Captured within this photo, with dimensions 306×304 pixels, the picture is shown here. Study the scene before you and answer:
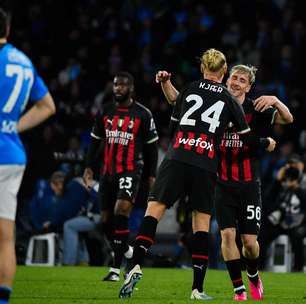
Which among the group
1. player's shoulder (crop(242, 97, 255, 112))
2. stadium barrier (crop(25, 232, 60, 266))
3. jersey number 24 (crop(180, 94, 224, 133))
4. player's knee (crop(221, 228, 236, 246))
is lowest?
stadium barrier (crop(25, 232, 60, 266))

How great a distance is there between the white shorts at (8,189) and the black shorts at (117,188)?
5.91 metres

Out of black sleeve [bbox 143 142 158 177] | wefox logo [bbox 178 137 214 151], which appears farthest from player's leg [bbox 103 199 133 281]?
wefox logo [bbox 178 137 214 151]

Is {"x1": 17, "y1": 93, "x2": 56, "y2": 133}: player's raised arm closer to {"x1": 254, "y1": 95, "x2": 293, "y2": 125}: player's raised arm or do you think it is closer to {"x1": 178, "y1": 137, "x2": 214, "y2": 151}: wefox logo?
{"x1": 178, "y1": 137, "x2": 214, "y2": 151}: wefox logo

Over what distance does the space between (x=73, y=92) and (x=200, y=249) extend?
40.1 ft

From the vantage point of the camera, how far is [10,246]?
281 inches

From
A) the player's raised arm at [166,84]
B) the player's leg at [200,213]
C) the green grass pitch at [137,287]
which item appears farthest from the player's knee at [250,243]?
the player's raised arm at [166,84]

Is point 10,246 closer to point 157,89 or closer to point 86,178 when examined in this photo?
point 86,178

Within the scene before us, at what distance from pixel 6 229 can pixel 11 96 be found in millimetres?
898

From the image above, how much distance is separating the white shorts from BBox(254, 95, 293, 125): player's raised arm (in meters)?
3.50

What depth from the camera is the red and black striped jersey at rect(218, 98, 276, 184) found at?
1021cm

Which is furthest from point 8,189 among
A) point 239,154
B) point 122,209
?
point 122,209

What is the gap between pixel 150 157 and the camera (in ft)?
44.8

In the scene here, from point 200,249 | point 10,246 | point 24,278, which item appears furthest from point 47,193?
point 10,246

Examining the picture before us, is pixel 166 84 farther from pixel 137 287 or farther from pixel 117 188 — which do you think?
pixel 117 188
